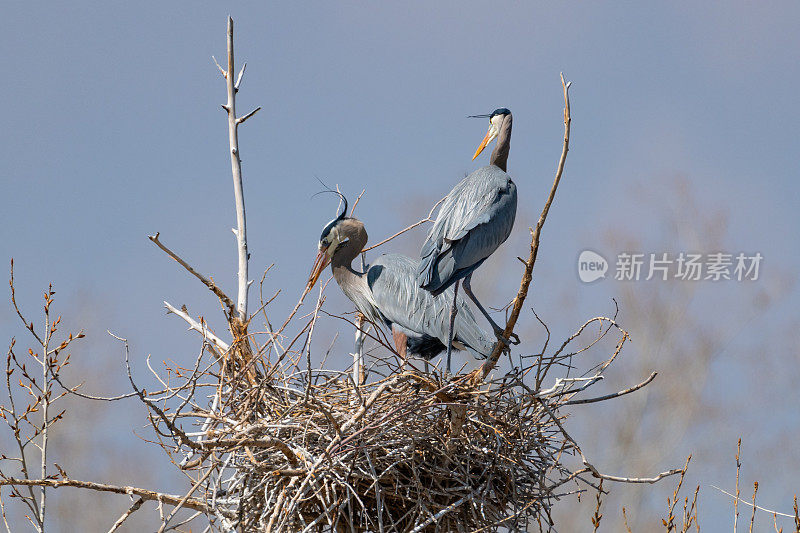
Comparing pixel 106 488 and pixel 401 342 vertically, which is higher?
pixel 401 342

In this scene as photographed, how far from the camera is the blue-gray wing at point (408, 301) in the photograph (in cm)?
577

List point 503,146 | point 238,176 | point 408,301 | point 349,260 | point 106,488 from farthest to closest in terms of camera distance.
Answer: point 349,260 → point 408,301 → point 503,146 → point 238,176 → point 106,488

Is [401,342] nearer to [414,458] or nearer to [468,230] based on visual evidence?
[468,230]

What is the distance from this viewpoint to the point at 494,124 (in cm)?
527

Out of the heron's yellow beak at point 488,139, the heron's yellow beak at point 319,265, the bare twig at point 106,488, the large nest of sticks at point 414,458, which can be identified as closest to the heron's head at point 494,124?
the heron's yellow beak at point 488,139

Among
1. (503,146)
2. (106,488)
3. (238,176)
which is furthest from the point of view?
(503,146)

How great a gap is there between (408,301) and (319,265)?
2.07ft

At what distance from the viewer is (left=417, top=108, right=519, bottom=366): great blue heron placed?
14.6 feet

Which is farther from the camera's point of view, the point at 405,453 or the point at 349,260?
the point at 349,260

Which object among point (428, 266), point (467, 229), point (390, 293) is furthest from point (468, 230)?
point (390, 293)

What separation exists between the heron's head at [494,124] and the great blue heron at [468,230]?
415 mm

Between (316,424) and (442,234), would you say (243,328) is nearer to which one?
(316,424)

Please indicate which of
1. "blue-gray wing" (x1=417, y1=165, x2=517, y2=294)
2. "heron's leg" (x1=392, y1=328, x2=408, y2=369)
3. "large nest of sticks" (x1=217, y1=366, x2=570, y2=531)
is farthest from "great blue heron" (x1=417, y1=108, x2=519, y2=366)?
"heron's leg" (x1=392, y1=328, x2=408, y2=369)

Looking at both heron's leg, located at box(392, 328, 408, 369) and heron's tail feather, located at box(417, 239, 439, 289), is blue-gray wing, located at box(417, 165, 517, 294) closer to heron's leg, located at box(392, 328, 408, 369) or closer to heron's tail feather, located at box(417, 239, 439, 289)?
heron's tail feather, located at box(417, 239, 439, 289)
